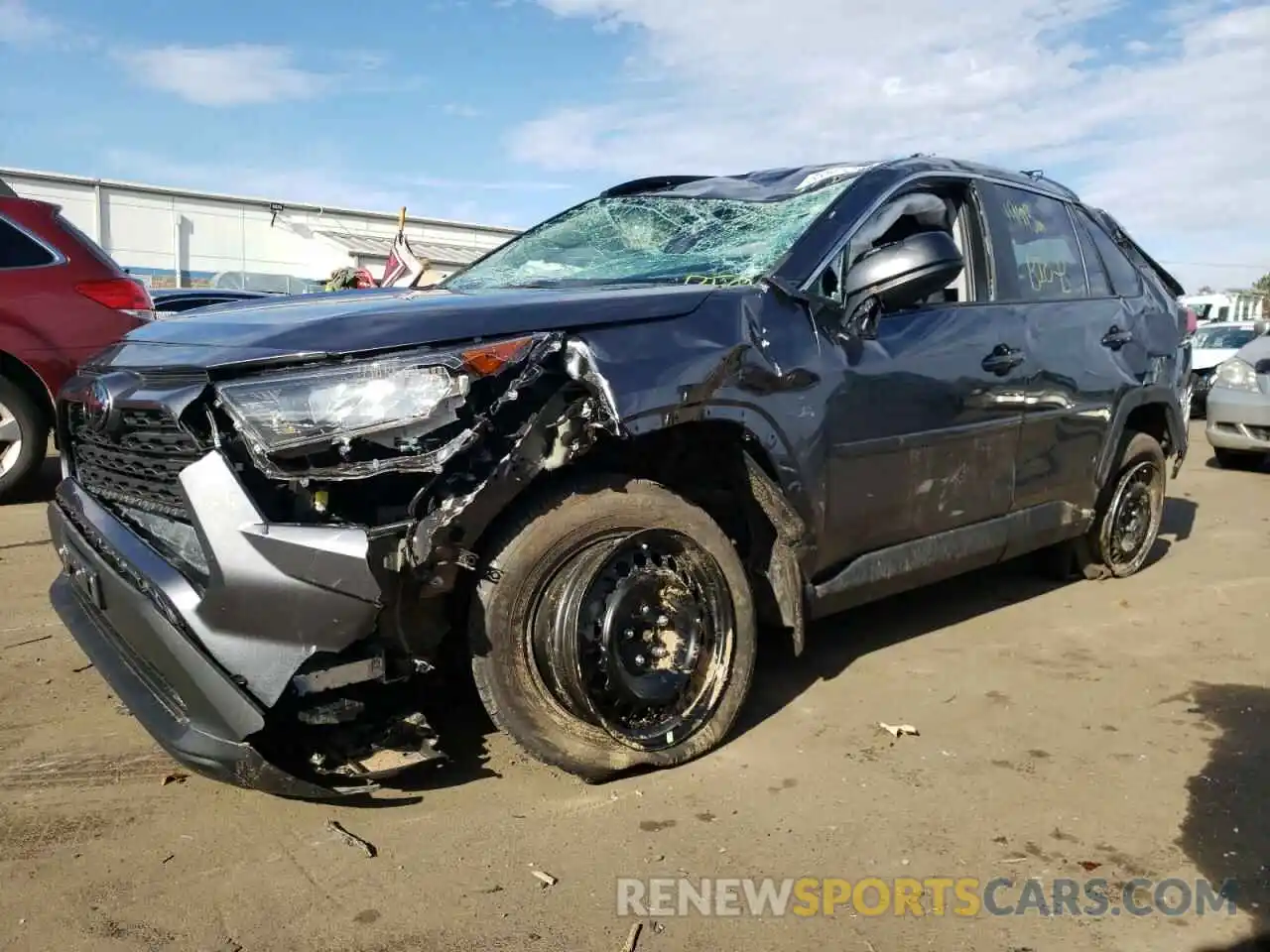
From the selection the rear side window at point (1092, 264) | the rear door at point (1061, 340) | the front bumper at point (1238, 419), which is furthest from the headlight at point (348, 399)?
the front bumper at point (1238, 419)

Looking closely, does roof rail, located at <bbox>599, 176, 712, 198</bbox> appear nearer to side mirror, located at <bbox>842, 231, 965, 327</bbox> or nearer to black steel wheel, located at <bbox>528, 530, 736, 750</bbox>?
side mirror, located at <bbox>842, 231, 965, 327</bbox>

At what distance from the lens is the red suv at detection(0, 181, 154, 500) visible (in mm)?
5887

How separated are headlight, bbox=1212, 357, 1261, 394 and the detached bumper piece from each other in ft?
31.9

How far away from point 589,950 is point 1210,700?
8.77 ft

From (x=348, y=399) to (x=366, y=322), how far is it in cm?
21

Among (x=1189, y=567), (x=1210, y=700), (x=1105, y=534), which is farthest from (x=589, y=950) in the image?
(x=1189, y=567)

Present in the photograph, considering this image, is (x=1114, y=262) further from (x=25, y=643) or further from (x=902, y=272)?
(x=25, y=643)

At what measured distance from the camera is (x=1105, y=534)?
203 inches

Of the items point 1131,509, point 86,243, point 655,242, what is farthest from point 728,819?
point 86,243

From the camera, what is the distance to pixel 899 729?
135 inches

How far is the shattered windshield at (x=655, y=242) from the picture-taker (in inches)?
136

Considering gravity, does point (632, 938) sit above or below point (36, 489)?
below

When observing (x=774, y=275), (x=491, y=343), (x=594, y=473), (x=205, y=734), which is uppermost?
(x=774, y=275)

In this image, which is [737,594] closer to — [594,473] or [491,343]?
[594,473]
